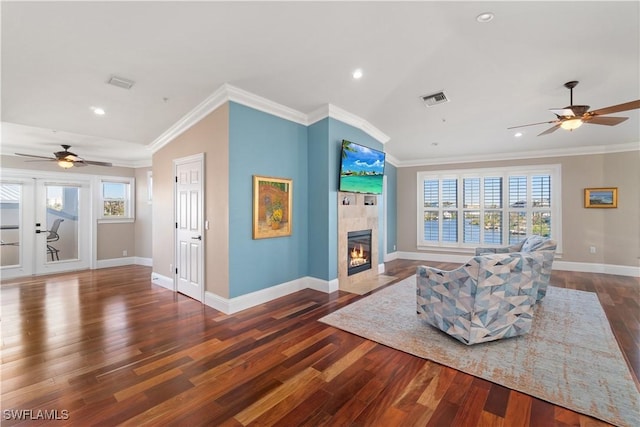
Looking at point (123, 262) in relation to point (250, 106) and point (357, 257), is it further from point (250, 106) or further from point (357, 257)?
point (357, 257)

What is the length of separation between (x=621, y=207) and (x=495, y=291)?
5586 millimetres

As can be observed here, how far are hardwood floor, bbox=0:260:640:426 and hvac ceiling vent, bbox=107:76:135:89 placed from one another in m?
2.86

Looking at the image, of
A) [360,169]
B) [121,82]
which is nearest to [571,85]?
[360,169]

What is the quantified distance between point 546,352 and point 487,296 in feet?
2.50

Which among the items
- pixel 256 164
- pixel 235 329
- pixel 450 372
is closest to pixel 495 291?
pixel 450 372

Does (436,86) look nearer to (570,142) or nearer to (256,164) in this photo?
(256,164)

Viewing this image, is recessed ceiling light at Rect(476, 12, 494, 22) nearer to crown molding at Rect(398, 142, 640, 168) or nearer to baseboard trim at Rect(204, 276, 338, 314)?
baseboard trim at Rect(204, 276, 338, 314)

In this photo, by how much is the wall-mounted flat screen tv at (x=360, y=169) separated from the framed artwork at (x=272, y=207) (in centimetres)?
93

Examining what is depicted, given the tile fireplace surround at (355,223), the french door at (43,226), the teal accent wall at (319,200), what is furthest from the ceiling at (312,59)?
the french door at (43,226)

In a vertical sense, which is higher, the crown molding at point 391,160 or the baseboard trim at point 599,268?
the crown molding at point 391,160

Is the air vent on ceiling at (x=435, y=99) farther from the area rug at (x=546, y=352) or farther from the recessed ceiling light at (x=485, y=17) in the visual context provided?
the area rug at (x=546, y=352)

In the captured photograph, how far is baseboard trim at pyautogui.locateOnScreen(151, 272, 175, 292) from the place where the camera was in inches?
190

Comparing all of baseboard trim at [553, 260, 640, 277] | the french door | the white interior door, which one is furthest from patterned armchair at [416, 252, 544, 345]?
the french door

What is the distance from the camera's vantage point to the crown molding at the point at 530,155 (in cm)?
579
